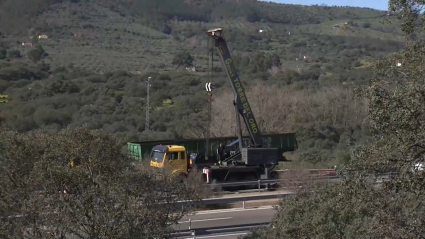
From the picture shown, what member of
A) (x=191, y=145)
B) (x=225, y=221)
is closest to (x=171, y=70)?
(x=191, y=145)

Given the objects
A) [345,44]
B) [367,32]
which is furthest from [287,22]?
[345,44]

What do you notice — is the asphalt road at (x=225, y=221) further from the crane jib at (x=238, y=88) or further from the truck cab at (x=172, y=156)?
the crane jib at (x=238, y=88)

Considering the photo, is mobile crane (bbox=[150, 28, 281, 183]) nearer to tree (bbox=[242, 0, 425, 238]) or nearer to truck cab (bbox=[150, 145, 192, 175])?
truck cab (bbox=[150, 145, 192, 175])

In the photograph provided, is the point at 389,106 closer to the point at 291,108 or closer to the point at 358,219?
the point at 358,219

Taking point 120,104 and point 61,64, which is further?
point 61,64

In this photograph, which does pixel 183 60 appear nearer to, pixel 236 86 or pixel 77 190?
pixel 236 86

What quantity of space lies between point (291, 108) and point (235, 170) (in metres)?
19.9

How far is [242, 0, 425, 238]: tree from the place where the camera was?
7449 millimetres

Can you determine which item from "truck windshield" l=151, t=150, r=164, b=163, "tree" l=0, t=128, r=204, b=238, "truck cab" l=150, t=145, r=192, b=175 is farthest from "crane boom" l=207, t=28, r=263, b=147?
"tree" l=0, t=128, r=204, b=238

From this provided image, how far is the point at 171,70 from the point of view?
244ft

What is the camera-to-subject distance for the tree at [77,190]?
32.0 ft

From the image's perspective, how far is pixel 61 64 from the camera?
6906cm

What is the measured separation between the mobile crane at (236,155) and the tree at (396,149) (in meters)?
18.1

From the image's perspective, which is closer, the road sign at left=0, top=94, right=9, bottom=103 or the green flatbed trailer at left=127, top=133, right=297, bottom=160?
the green flatbed trailer at left=127, top=133, right=297, bottom=160
